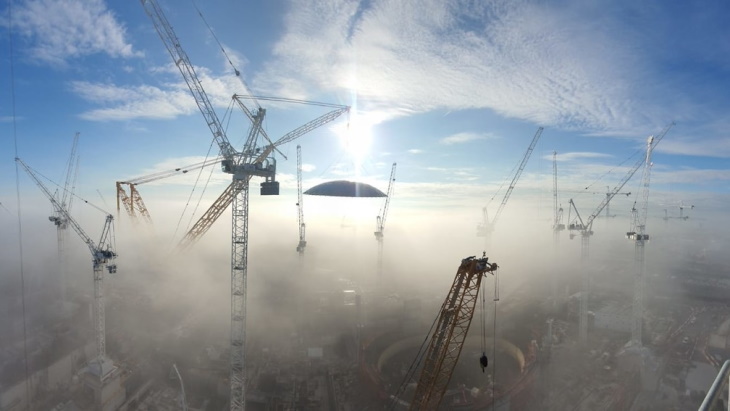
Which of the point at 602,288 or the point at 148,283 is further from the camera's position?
the point at 602,288

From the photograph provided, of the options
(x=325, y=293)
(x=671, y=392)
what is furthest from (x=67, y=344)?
(x=671, y=392)

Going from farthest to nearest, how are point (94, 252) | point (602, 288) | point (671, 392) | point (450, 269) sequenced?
point (450, 269) → point (602, 288) → point (671, 392) → point (94, 252)

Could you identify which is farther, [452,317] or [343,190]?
[343,190]

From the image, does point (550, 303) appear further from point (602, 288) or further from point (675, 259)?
point (675, 259)

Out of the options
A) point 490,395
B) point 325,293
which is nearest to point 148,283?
point 325,293


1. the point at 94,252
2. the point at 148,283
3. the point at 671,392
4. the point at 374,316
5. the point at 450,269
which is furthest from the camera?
the point at 450,269

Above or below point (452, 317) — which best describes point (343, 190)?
above

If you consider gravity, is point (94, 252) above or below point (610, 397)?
above

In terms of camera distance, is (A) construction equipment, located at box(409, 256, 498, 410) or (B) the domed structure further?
(B) the domed structure

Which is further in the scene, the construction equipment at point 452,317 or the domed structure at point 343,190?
the domed structure at point 343,190

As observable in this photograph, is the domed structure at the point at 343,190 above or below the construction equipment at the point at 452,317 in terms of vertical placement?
above

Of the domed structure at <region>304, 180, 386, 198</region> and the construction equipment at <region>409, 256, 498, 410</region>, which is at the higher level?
the domed structure at <region>304, 180, 386, 198</region>
